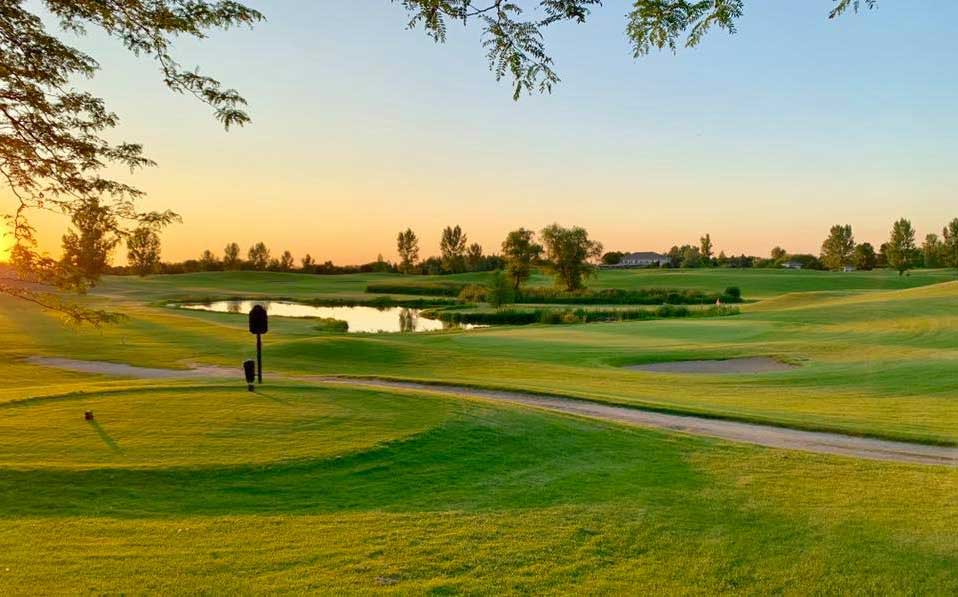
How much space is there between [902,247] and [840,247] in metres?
35.0

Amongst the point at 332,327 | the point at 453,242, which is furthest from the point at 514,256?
the point at 453,242

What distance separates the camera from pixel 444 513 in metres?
8.62

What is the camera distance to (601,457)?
481 inches

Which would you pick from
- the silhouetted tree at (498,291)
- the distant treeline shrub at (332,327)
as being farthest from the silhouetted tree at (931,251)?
the distant treeline shrub at (332,327)

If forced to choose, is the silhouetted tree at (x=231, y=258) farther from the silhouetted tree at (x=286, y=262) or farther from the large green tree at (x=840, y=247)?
the large green tree at (x=840, y=247)

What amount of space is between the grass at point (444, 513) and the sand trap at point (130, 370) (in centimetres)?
1142

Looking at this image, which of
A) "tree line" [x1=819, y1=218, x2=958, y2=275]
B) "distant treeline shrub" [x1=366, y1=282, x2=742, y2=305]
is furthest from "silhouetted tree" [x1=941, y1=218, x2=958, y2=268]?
"distant treeline shrub" [x1=366, y1=282, x2=742, y2=305]

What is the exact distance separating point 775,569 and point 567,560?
6.91 ft

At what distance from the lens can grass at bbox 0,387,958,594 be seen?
6.74 metres

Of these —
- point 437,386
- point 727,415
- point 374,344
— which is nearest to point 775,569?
point 727,415

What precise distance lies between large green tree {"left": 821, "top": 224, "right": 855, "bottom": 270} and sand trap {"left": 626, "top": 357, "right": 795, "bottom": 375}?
458ft

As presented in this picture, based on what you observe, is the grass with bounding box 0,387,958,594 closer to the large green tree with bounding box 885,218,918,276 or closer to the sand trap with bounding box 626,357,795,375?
the sand trap with bounding box 626,357,795,375

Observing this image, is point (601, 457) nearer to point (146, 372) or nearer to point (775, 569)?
point (775, 569)

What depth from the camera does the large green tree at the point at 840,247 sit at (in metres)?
154
